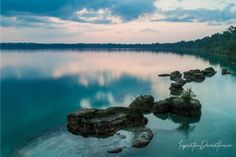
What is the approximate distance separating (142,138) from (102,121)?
5172 millimetres

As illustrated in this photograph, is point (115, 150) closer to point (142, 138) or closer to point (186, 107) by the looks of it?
point (142, 138)

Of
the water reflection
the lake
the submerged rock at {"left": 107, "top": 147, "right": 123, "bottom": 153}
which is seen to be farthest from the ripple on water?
the water reflection

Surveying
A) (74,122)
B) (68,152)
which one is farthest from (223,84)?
(68,152)

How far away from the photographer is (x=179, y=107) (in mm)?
40531

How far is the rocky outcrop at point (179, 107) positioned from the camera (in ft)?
131

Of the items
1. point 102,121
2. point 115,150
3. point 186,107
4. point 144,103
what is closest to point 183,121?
point 186,107

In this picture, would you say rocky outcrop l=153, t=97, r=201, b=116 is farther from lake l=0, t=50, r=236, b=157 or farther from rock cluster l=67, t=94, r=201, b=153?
rock cluster l=67, t=94, r=201, b=153

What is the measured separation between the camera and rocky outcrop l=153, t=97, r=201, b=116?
39.8 m

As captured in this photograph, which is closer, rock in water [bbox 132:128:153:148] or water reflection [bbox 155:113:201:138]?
rock in water [bbox 132:128:153:148]

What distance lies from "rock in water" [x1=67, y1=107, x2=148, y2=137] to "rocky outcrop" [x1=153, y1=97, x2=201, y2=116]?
6403 mm

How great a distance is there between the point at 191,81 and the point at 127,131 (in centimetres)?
4677

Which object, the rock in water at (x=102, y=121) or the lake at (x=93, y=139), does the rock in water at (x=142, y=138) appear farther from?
the rock in water at (x=102, y=121)

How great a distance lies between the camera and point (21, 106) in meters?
47.6

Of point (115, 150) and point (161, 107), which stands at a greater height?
point (161, 107)
